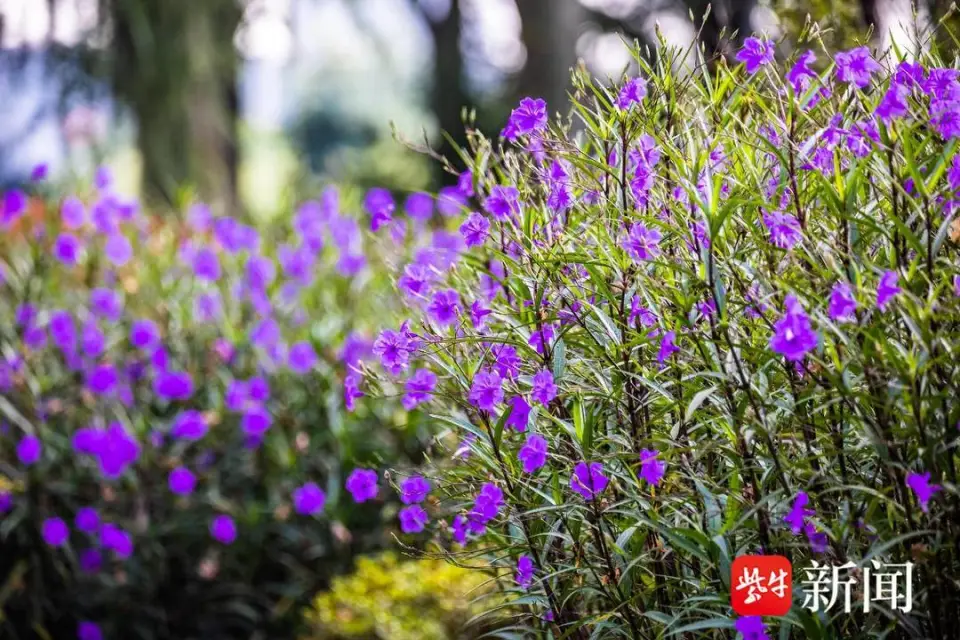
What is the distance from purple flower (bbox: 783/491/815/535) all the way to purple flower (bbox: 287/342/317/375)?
222 centimetres

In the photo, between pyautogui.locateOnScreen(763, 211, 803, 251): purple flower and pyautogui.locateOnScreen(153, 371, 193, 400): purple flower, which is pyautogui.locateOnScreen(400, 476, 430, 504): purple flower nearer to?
pyautogui.locateOnScreen(763, 211, 803, 251): purple flower

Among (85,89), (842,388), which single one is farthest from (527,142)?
(85,89)

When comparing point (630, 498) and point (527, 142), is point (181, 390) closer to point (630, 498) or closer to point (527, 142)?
point (527, 142)

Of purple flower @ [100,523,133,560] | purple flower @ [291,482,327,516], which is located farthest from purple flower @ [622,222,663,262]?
purple flower @ [100,523,133,560]

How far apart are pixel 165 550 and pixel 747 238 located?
242 centimetres

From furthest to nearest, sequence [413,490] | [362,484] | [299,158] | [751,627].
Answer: [299,158], [362,484], [413,490], [751,627]

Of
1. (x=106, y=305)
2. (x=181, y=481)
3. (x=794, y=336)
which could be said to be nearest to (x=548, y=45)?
(x=106, y=305)

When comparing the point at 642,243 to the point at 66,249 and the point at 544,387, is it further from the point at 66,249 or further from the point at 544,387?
the point at 66,249

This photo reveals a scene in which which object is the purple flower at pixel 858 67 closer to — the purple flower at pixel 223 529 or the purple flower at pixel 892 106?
the purple flower at pixel 892 106

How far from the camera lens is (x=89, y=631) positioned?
3.32 metres

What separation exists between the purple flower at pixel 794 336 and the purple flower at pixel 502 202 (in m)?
0.65

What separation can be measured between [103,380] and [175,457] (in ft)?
1.10

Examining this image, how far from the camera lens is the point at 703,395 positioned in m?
1.40

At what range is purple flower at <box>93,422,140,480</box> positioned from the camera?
3.18 m
